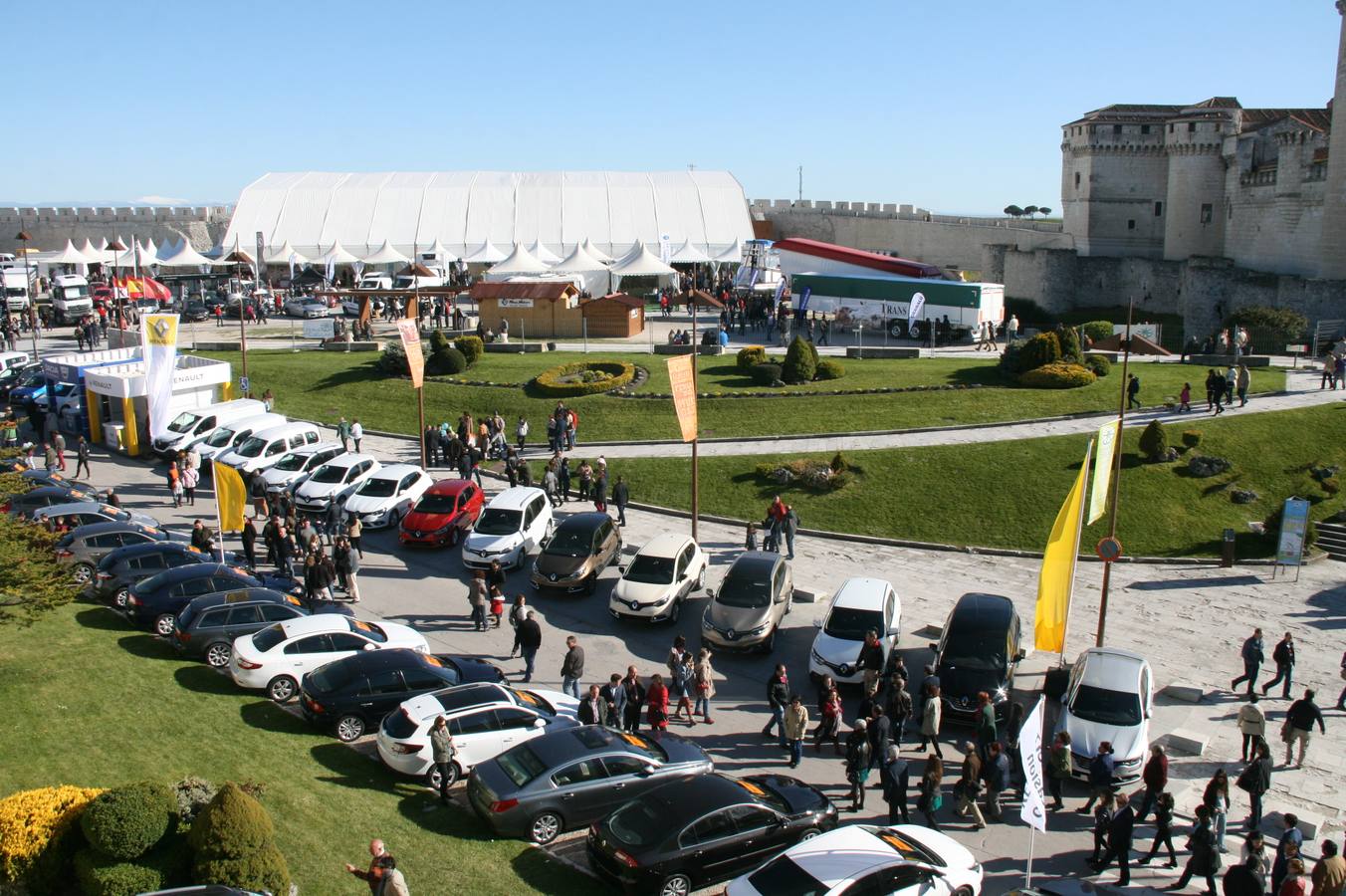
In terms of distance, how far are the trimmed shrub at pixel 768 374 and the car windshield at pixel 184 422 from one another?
1803 centimetres

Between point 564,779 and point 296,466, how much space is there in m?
17.5

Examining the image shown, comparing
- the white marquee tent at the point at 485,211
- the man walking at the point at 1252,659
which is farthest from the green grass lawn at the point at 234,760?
the white marquee tent at the point at 485,211

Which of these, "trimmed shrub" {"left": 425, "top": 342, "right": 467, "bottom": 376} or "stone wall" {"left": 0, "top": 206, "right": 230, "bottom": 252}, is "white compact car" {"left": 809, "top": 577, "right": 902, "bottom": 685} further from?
"stone wall" {"left": 0, "top": 206, "right": 230, "bottom": 252}

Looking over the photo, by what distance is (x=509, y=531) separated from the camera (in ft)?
76.3

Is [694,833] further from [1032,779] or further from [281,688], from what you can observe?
[281,688]

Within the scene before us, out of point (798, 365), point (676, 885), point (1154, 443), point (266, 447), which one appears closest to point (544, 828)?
point (676, 885)

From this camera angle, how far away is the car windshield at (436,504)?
2475cm

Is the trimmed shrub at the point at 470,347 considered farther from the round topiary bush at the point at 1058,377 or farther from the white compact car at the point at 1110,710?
the white compact car at the point at 1110,710

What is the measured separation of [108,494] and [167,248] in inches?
1799

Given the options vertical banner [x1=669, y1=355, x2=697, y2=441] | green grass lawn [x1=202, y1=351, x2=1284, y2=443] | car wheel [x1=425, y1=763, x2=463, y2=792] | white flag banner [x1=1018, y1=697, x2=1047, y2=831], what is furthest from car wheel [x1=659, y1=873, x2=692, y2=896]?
green grass lawn [x1=202, y1=351, x2=1284, y2=443]

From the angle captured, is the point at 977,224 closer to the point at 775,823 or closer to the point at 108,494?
the point at 108,494

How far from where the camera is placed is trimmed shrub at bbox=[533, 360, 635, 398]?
118ft

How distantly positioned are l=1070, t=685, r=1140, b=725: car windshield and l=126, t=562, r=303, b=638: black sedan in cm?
1393

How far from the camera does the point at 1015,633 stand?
18.4 meters
